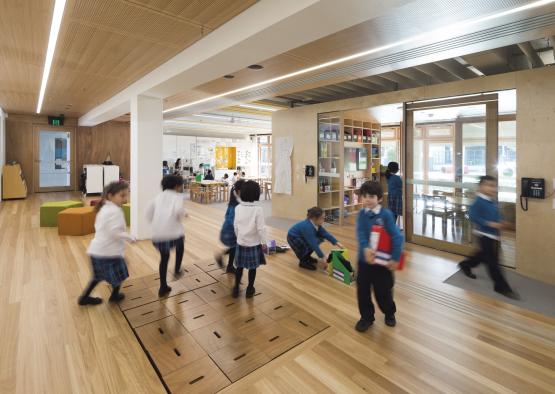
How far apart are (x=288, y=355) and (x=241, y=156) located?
48.2ft

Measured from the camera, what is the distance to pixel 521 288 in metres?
3.58

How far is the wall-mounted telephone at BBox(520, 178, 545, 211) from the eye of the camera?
3.79 metres

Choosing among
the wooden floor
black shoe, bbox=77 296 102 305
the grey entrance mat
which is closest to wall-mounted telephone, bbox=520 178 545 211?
the grey entrance mat

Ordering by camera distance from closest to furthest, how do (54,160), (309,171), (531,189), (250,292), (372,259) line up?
(372,259), (250,292), (531,189), (309,171), (54,160)

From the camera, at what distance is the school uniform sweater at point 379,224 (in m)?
2.38

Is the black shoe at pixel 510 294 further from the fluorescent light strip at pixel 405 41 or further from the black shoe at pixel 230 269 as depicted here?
the black shoe at pixel 230 269

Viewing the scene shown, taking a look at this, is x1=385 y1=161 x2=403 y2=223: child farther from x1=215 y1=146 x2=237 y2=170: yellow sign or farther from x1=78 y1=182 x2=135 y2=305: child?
x1=215 y1=146 x2=237 y2=170: yellow sign

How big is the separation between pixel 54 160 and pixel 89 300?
11253mm

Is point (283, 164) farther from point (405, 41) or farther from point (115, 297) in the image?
point (115, 297)

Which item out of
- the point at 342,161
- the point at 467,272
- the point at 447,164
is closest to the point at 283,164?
the point at 342,161

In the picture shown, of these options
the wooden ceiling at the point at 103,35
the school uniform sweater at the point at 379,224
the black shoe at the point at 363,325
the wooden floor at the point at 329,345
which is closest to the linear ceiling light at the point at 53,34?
the wooden ceiling at the point at 103,35

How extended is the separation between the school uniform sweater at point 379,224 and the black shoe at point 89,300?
2601mm

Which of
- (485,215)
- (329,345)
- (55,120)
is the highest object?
(55,120)

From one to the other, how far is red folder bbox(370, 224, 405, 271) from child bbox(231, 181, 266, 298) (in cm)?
109
